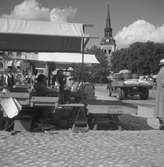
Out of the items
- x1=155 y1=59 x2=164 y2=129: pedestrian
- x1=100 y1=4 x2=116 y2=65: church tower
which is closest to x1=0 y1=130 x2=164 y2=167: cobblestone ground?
x1=155 y1=59 x2=164 y2=129: pedestrian

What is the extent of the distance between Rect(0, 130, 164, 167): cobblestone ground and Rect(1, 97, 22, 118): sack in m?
0.52

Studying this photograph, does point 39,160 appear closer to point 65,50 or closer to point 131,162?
point 131,162

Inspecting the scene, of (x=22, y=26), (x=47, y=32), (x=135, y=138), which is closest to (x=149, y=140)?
(x=135, y=138)

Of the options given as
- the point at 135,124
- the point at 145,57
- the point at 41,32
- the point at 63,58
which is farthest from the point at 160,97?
the point at 145,57

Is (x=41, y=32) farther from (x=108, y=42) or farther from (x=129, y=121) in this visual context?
(x=108, y=42)

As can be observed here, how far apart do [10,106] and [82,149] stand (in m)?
2.23

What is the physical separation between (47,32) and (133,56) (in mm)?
65018

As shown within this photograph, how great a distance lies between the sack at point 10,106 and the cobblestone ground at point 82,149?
1.70 feet

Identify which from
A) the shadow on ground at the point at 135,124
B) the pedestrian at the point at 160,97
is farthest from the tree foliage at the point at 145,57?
the pedestrian at the point at 160,97

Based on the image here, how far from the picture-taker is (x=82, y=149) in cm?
570

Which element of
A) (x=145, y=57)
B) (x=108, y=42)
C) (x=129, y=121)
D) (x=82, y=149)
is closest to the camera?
(x=82, y=149)

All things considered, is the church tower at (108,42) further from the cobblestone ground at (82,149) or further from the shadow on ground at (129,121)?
the cobblestone ground at (82,149)

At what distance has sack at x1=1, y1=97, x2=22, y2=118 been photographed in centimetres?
684

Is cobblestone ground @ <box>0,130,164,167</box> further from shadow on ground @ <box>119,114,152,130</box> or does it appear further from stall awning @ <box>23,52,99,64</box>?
stall awning @ <box>23,52,99,64</box>
